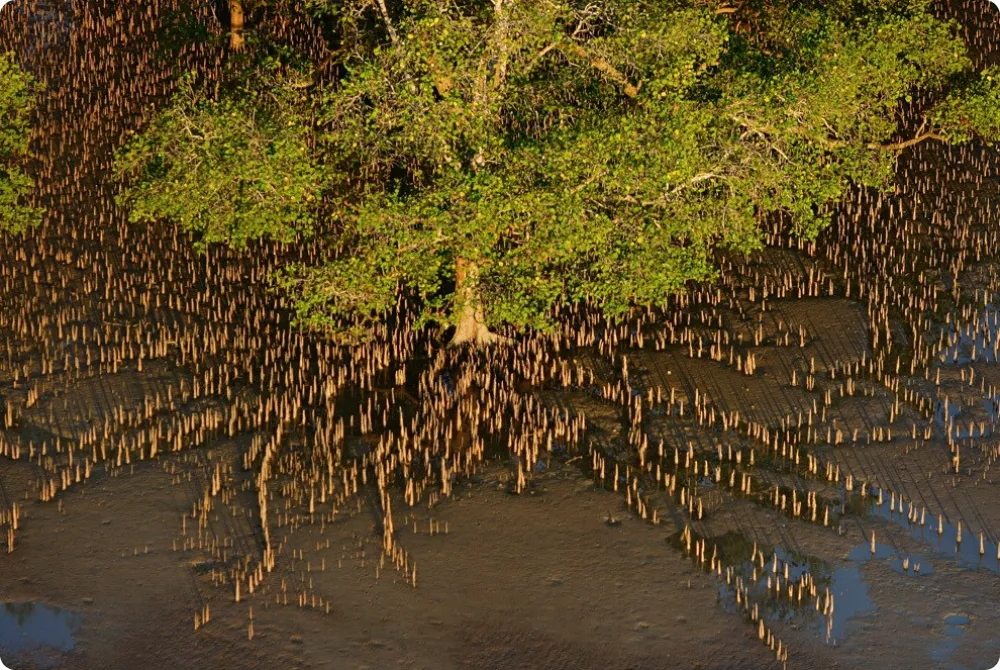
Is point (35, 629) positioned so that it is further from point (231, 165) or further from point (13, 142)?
point (13, 142)

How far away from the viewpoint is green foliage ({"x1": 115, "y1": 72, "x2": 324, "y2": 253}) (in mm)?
20844

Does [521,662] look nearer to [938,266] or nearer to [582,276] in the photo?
[582,276]

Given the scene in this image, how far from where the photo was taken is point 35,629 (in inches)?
602

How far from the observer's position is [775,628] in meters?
15.1

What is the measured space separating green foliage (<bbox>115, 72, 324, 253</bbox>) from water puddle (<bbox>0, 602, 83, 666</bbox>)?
24.1ft

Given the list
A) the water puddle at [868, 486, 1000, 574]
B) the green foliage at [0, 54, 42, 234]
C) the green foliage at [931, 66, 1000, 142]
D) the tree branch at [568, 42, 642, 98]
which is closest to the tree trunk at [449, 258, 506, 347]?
the tree branch at [568, 42, 642, 98]

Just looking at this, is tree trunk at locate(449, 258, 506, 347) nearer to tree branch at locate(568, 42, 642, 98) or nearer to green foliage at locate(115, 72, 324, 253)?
green foliage at locate(115, 72, 324, 253)

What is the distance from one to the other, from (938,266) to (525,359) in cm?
896

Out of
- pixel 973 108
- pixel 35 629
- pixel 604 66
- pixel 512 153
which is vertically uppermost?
pixel 604 66

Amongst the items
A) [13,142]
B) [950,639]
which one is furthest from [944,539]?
[13,142]

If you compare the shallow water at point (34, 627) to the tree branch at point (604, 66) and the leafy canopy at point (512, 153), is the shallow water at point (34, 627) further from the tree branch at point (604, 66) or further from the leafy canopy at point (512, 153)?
the tree branch at point (604, 66)

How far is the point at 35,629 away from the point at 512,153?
9.09 metres

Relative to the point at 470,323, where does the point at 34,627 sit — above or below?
below

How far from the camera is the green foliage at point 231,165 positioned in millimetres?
20844
